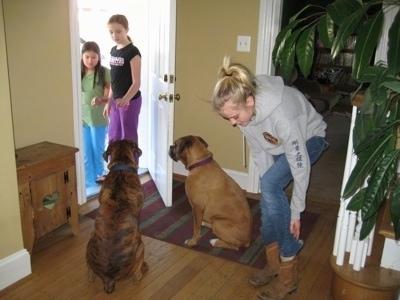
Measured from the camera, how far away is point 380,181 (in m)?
1.08

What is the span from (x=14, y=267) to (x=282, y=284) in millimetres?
1422

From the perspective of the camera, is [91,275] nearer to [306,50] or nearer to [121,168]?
[121,168]

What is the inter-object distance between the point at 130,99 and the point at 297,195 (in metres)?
1.95

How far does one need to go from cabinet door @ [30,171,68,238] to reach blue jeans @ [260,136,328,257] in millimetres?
1286

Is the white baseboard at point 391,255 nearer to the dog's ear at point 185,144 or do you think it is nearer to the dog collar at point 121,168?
the dog's ear at point 185,144

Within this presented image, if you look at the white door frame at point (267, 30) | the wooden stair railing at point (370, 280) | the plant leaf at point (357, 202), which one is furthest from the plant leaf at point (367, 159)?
the white door frame at point (267, 30)

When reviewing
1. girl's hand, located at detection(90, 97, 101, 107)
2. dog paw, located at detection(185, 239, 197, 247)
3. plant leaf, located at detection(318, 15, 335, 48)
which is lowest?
dog paw, located at detection(185, 239, 197, 247)

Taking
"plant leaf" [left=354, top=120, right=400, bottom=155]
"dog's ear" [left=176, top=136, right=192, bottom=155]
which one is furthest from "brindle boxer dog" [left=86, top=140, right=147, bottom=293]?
"plant leaf" [left=354, top=120, right=400, bottom=155]

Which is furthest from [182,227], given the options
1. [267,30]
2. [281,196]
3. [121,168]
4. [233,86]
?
[267,30]

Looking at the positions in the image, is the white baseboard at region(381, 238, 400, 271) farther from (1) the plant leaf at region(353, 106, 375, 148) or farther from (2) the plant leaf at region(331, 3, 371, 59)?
(2) the plant leaf at region(331, 3, 371, 59)

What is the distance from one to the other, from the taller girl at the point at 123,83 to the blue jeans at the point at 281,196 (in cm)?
170

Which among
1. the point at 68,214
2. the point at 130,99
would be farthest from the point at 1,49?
the point at 130,99

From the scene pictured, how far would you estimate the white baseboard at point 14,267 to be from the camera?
2.00 metres

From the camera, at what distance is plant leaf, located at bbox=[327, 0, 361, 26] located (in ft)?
3.92
